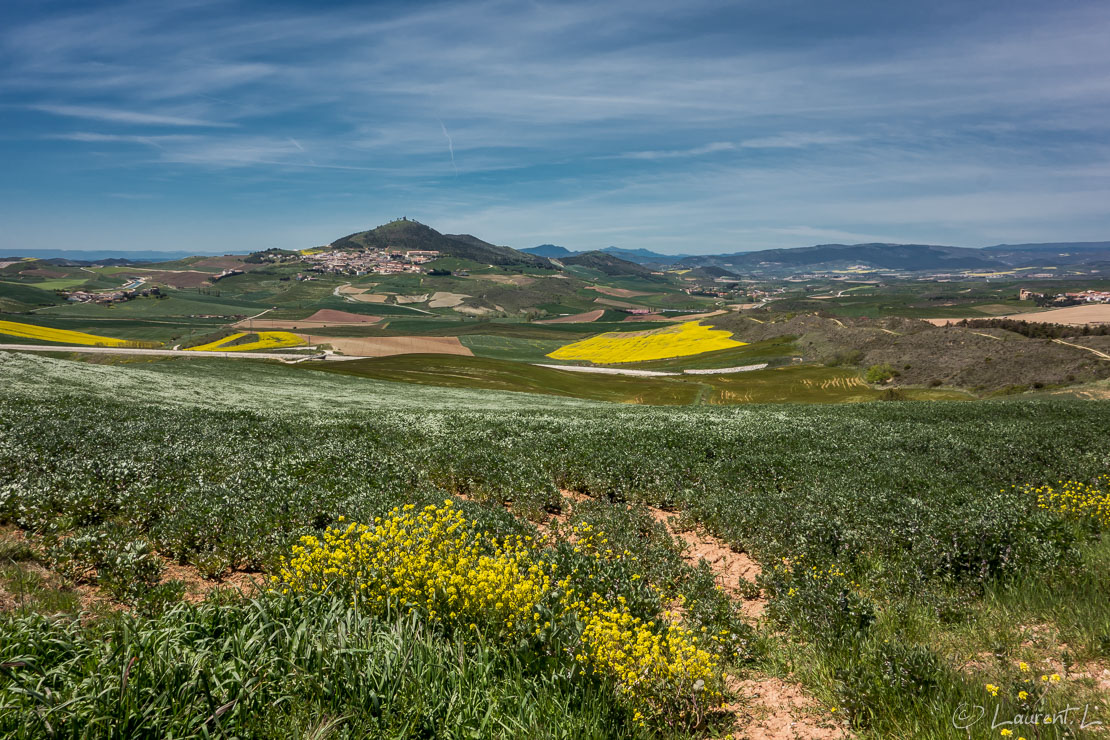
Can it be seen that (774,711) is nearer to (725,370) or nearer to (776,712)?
(776,712)

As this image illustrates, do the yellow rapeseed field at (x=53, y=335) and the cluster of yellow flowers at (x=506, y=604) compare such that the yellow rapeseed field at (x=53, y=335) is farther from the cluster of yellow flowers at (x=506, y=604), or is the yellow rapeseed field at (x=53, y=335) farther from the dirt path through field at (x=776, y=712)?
the dirt path through field at (x=776, y=712)

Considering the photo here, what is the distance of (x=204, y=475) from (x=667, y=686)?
40.1 ft

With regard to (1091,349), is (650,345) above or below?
below

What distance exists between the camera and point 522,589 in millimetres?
6312

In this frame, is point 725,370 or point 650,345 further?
point 650,345

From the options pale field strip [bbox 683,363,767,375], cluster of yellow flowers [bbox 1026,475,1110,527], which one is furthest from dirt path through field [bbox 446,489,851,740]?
pale field strip [bbox 683,363,767,375]

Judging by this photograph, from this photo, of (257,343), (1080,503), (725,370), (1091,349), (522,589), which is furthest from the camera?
(257,343)

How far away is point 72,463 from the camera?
39.2 ft

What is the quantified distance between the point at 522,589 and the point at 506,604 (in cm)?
35

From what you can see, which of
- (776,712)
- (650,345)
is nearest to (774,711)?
(776,712)

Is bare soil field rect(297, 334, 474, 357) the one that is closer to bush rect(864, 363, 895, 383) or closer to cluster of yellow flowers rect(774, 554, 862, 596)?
bush rect(864, 363, 895, 383)

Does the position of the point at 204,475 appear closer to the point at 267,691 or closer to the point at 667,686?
the point at 267,691

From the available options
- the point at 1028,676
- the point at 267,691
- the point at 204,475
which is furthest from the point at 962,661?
the point at 204,475

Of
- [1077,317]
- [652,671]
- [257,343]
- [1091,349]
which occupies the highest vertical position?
[1077,317]
